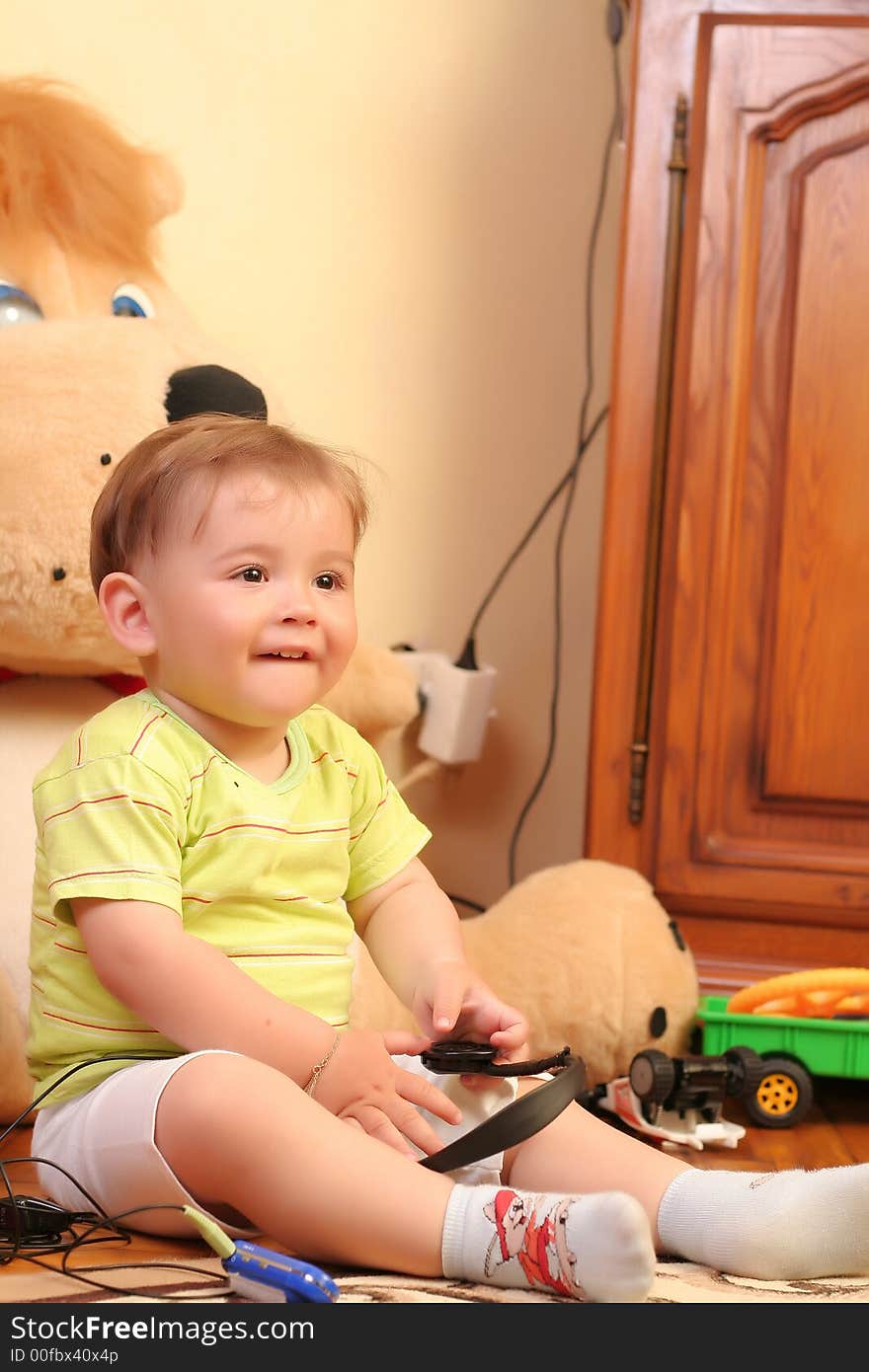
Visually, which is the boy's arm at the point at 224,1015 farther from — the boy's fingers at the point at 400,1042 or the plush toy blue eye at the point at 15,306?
the plush toy blue eye at the point at 15,306

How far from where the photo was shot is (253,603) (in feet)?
2.56

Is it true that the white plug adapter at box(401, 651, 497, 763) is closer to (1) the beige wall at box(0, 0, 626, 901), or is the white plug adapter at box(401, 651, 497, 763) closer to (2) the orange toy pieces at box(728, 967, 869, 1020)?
(1) the beige wall at box(0, 0, 626, 901)

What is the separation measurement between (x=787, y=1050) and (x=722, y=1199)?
0.47 meters

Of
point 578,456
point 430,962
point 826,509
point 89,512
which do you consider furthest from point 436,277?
point 430,962

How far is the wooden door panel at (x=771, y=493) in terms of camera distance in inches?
50.3

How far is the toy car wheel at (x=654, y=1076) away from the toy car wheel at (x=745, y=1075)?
11 cm

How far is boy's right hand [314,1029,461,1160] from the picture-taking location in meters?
0.72

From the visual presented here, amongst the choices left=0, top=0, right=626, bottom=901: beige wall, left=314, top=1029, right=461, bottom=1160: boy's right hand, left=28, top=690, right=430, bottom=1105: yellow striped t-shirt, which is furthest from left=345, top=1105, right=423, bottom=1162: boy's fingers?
left=0, top=0, right=626, bottom=901: beige wall

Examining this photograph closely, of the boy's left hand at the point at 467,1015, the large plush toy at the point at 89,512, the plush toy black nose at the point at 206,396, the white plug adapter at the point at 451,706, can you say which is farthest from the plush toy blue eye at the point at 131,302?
the boy's left hand at the point at 467,1015

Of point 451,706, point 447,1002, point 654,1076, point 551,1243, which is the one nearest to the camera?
point 551,1243

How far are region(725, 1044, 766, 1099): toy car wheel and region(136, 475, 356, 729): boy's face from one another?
52 cm

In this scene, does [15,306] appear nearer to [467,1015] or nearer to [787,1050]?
[467,1015]
